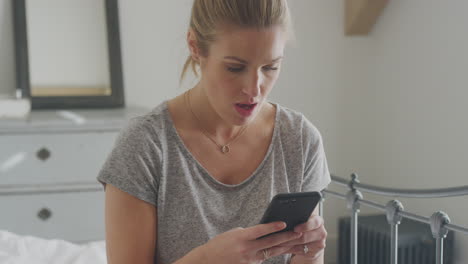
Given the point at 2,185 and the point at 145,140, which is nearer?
the point at 145,140

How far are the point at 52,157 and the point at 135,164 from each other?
137cm

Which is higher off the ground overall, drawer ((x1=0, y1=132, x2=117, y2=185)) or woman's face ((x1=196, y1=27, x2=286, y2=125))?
woman's face ((x1=196, y1=27, x2=286, y2=125))

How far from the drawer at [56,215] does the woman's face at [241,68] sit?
1440 mm

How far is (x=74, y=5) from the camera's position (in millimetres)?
2777

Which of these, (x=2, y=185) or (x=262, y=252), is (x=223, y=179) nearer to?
(x=262, y=252)

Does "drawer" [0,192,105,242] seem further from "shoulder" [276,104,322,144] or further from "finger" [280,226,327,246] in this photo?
"finger" [280,226,327,246]

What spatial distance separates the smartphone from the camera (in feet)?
3.19

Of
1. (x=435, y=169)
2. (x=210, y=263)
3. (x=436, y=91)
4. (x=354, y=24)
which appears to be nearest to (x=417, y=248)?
(x=435, y=169)

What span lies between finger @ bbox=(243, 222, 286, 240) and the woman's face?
0.25 metres

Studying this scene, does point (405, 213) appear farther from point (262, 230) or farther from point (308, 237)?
point (262, 230)

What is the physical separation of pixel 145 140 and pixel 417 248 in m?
1.74

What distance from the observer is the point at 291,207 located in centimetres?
100

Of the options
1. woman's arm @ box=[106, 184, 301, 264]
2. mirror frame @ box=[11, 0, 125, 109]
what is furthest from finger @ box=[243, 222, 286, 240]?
mirror frame @ box=[11, 0, 125, 109]

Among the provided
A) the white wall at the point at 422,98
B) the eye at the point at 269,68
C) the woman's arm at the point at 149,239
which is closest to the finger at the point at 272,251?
the woman's arm at the point at 149,239
